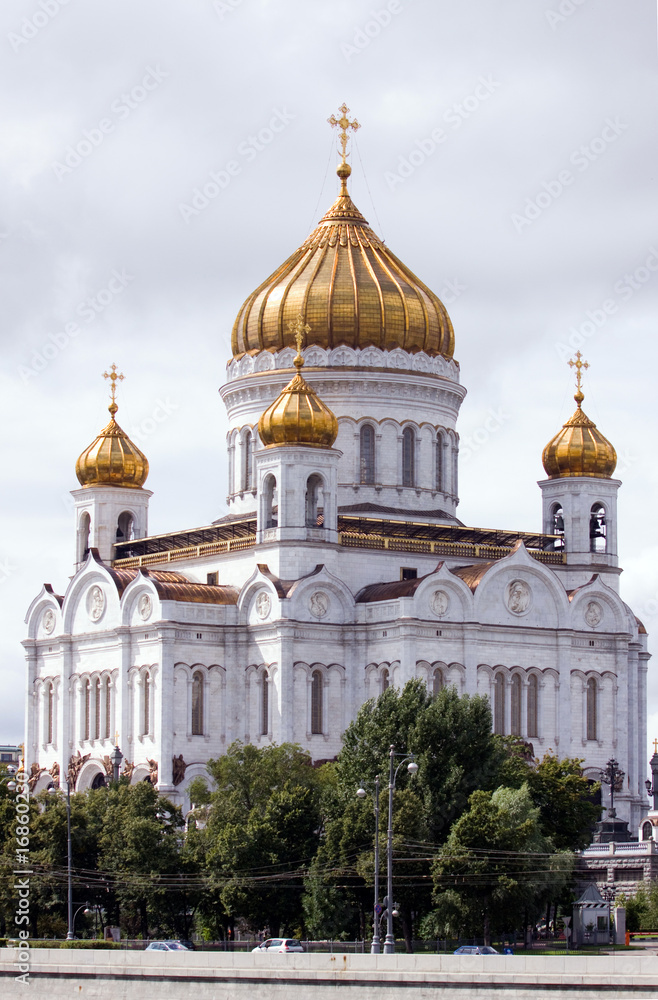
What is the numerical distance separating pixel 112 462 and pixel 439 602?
15538 mm

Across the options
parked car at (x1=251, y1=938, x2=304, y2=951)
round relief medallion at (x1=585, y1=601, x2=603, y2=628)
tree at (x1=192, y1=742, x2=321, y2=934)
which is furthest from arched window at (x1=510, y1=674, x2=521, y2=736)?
parked car at (x1=251, y1=938, x2=304, y2=951)

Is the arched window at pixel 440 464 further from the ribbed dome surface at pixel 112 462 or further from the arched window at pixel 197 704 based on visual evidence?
the arched window at pixel 197 704

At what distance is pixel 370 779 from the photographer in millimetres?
59156

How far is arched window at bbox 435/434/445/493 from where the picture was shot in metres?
79.1

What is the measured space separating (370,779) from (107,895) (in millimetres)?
8351

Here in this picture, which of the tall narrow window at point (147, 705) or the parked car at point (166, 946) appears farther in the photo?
the tall narrow window at point (147, 705)

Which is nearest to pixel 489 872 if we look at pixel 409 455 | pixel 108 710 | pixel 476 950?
pixel 476 950

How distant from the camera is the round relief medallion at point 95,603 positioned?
250 ft

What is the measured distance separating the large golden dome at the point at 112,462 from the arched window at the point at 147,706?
10.8m

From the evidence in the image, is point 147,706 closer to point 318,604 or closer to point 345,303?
point 318,604

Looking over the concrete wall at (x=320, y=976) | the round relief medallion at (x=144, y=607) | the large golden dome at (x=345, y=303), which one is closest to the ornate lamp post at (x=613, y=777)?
the round relief medallion at (x=144, y=607)

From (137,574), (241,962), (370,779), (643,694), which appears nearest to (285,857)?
(370,779)

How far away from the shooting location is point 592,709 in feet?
247

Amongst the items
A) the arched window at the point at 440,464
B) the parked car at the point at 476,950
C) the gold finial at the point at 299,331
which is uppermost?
the gold finial at the point at 299,331
